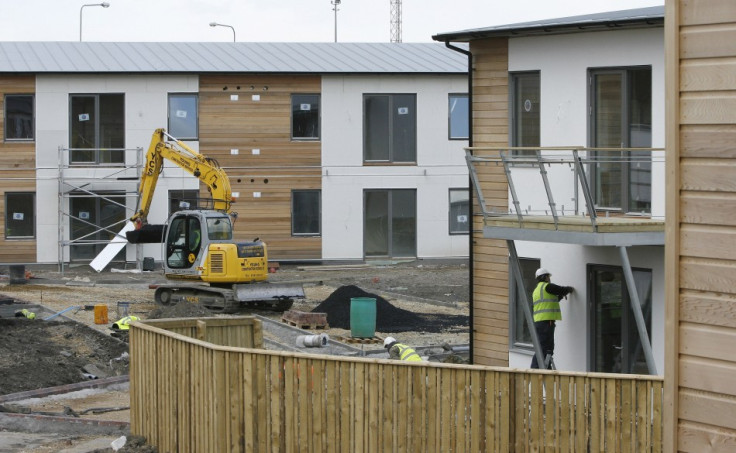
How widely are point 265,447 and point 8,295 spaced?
21974 mm

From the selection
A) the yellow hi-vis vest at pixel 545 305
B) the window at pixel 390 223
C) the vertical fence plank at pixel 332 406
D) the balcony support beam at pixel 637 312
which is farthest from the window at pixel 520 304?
the window at pixel 390 223

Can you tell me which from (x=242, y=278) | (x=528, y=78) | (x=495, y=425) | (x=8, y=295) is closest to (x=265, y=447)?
(x=495, y=425)

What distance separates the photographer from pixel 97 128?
41062 mm

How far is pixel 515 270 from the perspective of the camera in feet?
57.8

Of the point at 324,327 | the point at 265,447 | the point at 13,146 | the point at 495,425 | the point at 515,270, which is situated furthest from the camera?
the point at 13,146

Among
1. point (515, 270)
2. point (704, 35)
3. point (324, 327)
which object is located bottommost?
point (324, 327)

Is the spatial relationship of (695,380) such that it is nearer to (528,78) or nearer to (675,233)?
(675,233)

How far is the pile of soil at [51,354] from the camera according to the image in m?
19.6

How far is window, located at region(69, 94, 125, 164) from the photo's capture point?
135 feet

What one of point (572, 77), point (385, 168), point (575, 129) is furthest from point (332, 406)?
point (385, 168)

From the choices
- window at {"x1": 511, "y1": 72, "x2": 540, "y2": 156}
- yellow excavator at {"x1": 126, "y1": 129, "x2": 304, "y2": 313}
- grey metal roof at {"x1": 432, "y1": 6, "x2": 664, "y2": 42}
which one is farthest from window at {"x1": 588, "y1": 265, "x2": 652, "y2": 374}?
yellow excavator at {"x1": 126, "y1": 129, "x2": 304, "y2": 313}

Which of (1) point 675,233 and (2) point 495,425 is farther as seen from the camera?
(2) point 495,425

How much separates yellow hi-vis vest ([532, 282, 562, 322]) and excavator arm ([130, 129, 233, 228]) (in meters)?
13.6

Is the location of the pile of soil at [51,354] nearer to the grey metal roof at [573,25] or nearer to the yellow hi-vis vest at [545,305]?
the yellow hi-vis vest at [545,305]
